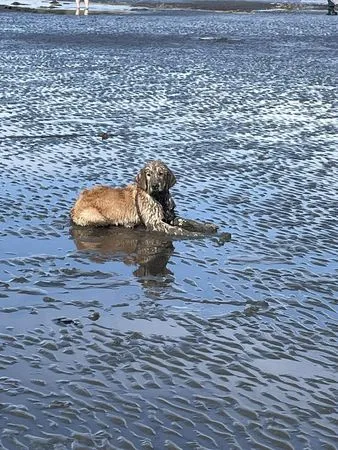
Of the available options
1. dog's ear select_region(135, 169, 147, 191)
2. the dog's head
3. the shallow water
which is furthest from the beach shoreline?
the dog's head

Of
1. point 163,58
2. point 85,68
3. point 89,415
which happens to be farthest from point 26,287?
point 163,58

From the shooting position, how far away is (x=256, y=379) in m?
8.30

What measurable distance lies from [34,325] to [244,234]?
12.3ft

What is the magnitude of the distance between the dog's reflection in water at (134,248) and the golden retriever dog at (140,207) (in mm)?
106

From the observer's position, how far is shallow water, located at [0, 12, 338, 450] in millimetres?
7676

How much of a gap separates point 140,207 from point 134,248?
0.75 m

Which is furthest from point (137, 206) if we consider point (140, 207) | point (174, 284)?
point (174, 284)

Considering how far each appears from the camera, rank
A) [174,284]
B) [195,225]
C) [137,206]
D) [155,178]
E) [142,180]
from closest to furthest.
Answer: [174,284], [195,225], [137,206], [155,178], [142,180]

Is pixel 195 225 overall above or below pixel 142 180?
below

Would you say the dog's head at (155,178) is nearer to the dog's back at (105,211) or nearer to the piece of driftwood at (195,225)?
the dog's back at (105,211)

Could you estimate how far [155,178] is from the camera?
1258 centimetres

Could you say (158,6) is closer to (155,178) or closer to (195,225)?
(155,178)

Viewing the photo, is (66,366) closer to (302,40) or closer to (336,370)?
(336,370)

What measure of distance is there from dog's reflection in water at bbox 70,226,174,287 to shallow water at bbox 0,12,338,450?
33 millimetres
